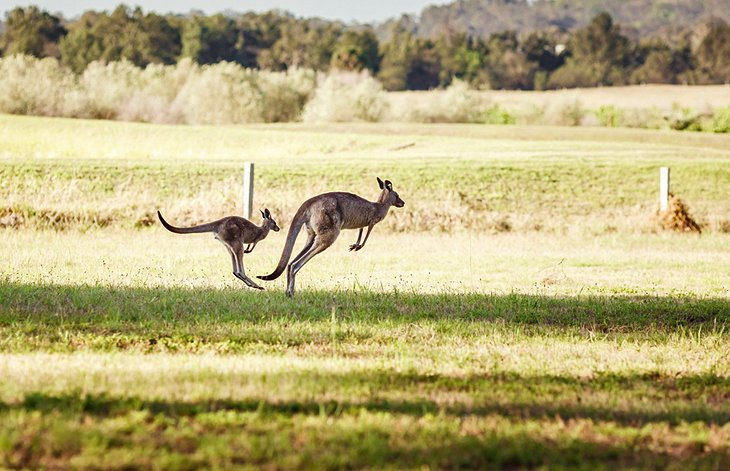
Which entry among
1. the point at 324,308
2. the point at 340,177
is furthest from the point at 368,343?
the point at 340,177

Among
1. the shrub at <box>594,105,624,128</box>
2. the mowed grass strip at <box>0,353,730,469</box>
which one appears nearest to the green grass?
the mowed grass strip at <box>0,353,730,469</box>

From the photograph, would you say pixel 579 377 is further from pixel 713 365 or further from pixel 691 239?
pixel 691 239

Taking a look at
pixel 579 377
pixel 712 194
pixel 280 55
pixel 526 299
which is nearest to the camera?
pixel 579 377

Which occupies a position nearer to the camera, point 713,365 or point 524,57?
point 713,365

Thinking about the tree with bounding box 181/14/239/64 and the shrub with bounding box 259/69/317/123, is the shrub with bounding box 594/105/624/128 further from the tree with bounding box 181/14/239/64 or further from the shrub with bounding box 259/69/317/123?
the tree with bounding box 181/14/239/64

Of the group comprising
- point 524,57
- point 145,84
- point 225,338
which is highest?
point 524,57

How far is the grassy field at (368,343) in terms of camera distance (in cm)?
650

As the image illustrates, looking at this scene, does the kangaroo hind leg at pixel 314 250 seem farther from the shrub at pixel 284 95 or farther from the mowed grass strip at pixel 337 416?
the shrub at pixel 284 95

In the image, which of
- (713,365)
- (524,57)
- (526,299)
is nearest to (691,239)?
(526,299)

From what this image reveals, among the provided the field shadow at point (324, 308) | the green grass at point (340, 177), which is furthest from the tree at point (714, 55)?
the field shadow at point (324, 308)

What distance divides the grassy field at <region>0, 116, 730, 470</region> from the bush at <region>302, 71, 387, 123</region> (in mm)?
56561

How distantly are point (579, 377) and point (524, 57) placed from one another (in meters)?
173

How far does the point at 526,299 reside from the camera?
14062 mm

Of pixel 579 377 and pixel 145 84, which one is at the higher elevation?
pixel 145 84
